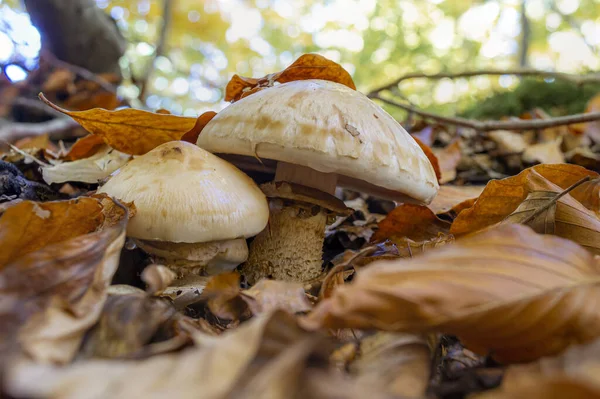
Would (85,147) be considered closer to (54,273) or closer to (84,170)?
(84,170)

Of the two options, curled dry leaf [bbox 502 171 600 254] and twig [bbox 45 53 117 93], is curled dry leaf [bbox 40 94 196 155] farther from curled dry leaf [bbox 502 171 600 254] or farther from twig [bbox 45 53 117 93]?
twig [bbox 45 53 117 93]

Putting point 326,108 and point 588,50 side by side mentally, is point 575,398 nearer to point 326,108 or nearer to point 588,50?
point 326,108

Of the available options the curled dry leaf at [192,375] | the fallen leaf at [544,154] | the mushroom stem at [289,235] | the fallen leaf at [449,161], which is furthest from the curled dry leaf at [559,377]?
the fallen leaf at [544,154]

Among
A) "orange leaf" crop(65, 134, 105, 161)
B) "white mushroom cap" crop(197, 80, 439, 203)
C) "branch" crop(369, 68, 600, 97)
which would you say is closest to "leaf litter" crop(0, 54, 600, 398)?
"white mushroom cap" crop(197, 80, 439, 203)

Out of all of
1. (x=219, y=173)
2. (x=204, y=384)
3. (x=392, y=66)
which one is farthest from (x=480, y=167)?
(x=392, y=66)

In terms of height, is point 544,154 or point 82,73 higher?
point 82,73

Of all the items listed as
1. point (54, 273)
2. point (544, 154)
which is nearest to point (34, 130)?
point (54, 273)
